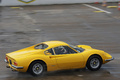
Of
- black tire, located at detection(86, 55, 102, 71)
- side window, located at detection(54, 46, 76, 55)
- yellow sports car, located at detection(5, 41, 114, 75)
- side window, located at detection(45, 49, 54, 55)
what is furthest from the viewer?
black tire, located at detection(86, 55, 102, 71)

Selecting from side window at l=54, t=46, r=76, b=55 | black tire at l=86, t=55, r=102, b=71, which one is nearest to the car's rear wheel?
side window at l=54, t=46, r=76, b=55

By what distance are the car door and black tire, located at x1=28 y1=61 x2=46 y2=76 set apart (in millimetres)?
605

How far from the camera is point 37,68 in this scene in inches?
363

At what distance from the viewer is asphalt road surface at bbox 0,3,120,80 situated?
9.65 metres

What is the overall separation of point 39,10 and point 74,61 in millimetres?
19257

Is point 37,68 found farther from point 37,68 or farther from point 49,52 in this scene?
point 49,52

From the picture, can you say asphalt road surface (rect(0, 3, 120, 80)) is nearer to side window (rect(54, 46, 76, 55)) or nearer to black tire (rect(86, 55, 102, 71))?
black tire (rect(86, 55, 102, 71))

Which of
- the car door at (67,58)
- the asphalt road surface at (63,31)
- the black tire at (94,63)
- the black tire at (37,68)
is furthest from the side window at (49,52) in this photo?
the black tire at (94,63)

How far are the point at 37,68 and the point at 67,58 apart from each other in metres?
1.19

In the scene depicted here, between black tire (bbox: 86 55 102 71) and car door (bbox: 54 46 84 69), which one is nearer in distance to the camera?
car door (bbox: 54 46 84 69)

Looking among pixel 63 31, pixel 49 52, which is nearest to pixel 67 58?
pixel 49 52

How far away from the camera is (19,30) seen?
19078 millimetres

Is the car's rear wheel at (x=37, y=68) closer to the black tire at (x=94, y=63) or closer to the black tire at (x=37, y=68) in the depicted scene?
the black tire at (x=37, y=68)

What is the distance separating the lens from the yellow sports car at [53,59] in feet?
29.7
